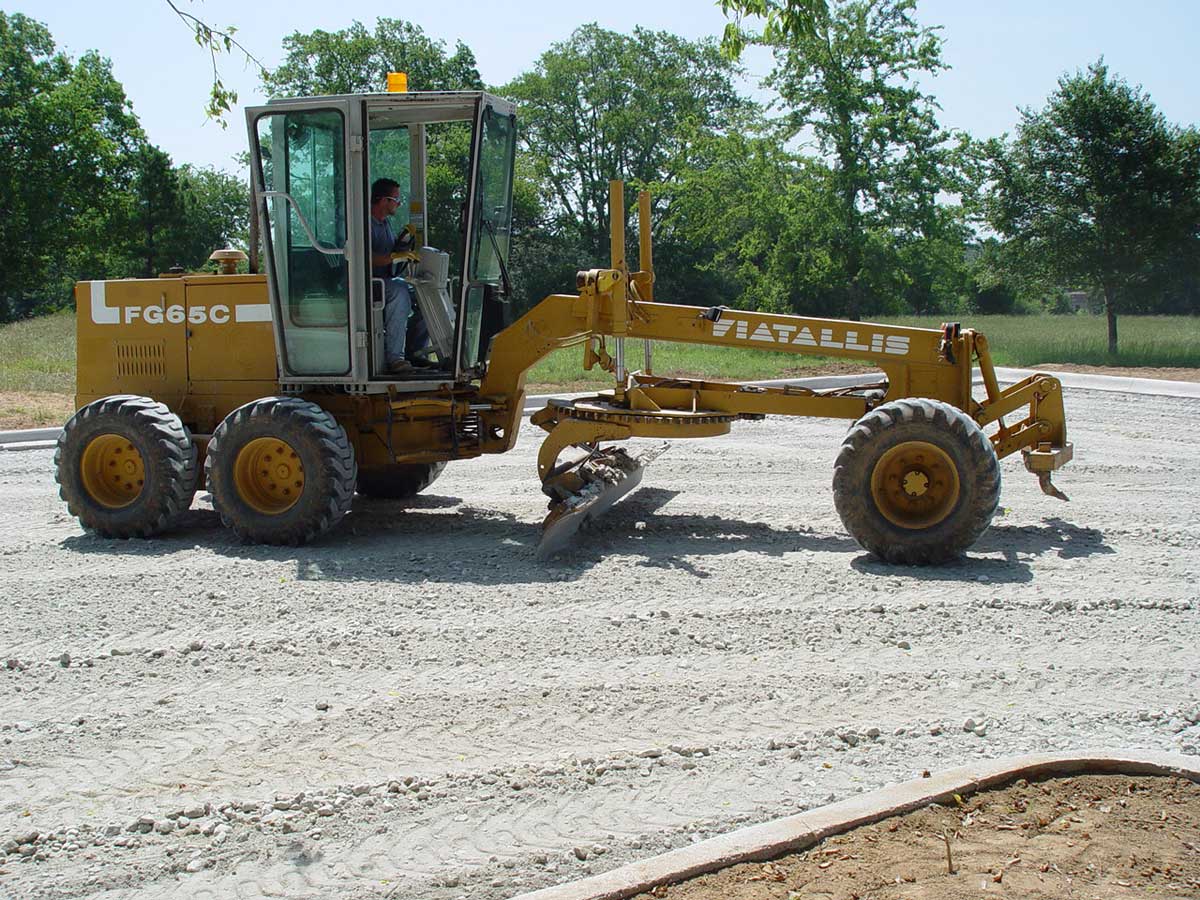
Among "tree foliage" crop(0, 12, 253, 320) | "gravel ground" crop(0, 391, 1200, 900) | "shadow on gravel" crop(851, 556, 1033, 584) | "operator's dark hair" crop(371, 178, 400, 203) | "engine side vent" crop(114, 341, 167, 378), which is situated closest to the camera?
"gravel ground" crop(0, 391, 1200, 900)

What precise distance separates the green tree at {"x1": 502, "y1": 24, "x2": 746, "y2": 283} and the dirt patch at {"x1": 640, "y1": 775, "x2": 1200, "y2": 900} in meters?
53.8

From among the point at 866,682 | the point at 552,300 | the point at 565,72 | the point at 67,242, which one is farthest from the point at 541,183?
the point at 866,682

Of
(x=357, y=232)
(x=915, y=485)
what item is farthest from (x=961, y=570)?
(x=357, y=232)

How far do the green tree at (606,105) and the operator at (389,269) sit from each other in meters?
48.7

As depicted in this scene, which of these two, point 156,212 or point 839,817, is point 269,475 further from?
point 156,212

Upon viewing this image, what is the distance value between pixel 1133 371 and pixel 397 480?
1723 cm

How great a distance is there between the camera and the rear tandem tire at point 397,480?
9797 millimetres

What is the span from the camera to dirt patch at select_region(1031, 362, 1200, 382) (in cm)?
2141

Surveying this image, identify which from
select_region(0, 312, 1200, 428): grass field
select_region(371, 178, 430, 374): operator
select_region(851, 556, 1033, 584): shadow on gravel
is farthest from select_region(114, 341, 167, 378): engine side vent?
select_region(0, 312, 1200, 428): grass field

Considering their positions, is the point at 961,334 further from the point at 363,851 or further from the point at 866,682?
the point at 363,851

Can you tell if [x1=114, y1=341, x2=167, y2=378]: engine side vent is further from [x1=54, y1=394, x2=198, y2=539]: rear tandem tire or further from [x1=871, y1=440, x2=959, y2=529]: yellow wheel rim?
[x1=871, y1=440, x2=959, y2=529]: yellow wheel rim

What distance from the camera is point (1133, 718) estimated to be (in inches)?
190

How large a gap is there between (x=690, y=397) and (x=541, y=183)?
49308 mm

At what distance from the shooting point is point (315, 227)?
8.26 m
